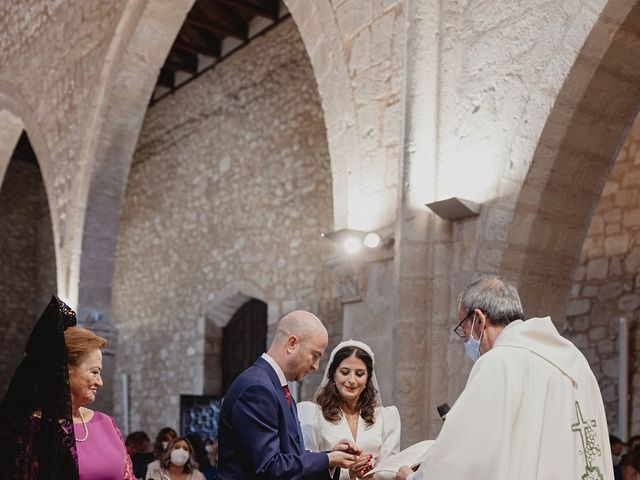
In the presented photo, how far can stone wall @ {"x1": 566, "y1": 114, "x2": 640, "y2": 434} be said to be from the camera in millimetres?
6734

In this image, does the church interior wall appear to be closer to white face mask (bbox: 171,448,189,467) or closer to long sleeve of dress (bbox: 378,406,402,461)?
white face mask (bbox: 171,448,189,467)

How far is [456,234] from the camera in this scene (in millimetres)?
4074

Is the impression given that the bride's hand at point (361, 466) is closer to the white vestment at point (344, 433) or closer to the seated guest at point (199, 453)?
the white vestment at point (344, 433)

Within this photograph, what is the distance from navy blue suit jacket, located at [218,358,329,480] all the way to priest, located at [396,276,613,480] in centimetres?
34

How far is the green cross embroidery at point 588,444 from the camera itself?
7.27 feet

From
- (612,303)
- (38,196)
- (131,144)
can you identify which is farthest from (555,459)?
(38,196)

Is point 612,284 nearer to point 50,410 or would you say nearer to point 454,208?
point 454,208

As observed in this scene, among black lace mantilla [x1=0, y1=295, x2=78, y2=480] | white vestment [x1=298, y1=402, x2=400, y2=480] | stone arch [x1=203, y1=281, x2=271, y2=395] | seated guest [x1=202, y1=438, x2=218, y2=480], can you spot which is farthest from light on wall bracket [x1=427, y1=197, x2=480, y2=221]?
stone arch [x1=203, y1=281, x2=271, y2=395]

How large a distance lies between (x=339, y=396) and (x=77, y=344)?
4.03ft

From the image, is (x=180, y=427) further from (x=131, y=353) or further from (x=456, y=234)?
(x=456, y=234)

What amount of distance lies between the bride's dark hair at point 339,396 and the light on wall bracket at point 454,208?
3.55 ft

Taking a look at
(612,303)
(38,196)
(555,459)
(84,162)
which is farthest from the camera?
(38,196)

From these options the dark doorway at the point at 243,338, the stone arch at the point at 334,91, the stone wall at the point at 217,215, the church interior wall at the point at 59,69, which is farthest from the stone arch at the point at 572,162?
the dark doorway at the point at 243,338

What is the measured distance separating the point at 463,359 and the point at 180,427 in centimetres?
780
